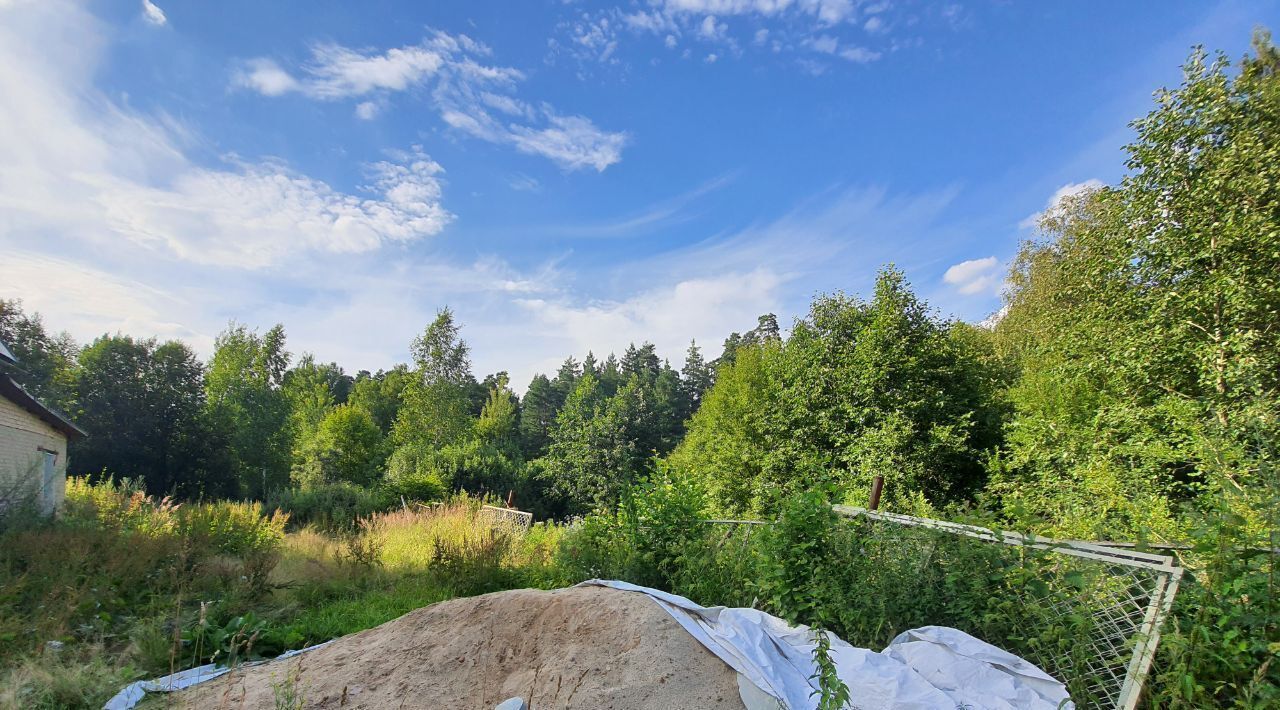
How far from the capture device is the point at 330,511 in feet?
45.5

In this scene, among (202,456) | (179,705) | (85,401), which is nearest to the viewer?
(179,705)

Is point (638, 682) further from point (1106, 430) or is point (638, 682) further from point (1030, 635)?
point (1106, 430)

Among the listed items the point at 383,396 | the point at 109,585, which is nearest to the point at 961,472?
the point at 109,585

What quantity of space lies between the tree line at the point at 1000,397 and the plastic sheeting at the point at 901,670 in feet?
3.04

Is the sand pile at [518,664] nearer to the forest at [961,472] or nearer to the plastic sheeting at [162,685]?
the plastic sheeting at [162,685]

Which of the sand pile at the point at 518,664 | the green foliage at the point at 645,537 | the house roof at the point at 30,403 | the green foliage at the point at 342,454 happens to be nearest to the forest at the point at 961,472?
the green foliage at the point at 645,537

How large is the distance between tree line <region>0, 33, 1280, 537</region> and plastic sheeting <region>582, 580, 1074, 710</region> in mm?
926

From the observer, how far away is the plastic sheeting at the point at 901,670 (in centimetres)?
273

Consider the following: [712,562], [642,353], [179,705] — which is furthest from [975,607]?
[642,353]

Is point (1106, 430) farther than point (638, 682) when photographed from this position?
Yes

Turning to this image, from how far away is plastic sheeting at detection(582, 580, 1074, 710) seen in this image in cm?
273

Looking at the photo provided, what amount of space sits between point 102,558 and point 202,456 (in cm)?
1857

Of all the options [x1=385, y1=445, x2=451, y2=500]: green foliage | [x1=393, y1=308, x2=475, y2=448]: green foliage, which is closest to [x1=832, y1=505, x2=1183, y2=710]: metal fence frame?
[x1=385, y1=445, x2=451, y2=500]: green foliage

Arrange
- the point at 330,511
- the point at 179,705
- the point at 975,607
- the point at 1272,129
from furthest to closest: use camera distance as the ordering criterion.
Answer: the point at 330,511 → the point at 1272,129 → the point at 975,607 → the point at 179,705
